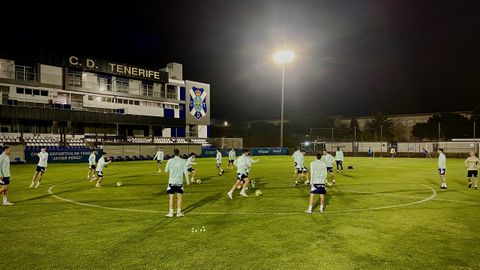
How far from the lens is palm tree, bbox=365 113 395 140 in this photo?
6794cm

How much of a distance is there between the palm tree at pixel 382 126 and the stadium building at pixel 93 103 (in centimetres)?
3583

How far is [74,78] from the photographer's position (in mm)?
58719

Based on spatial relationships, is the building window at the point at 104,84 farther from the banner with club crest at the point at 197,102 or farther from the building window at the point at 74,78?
the banner with club crest at the point at 197,102

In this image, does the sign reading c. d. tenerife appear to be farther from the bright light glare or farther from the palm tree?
the palm tree

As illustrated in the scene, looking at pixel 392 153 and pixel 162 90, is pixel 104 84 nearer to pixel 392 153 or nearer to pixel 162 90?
pixel 162 90

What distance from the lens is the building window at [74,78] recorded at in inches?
2279

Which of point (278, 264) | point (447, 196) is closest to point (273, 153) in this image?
point (447, 196)

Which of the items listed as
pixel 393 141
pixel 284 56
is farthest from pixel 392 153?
pixel 284 56

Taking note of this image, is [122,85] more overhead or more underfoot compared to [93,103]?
more overhead

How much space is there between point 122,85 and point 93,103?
7758mm

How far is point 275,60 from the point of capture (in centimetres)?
5125

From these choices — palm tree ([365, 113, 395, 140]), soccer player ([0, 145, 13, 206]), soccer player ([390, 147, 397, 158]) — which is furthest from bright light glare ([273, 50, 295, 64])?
soccer player ([0, 145, 13, 206])

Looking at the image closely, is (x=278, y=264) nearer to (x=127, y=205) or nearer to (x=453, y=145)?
(x=127, y=205)

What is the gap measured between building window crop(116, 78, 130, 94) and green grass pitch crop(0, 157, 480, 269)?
51111 mm
